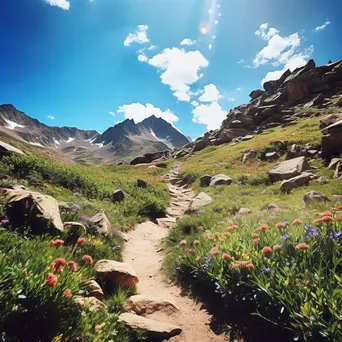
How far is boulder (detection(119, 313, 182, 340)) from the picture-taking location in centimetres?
377

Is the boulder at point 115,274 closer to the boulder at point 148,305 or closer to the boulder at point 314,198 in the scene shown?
the boulder at point 148,305

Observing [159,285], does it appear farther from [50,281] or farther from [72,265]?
[50,281]

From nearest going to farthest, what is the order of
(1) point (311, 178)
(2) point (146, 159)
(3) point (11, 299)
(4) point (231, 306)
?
(3) point (11, 299)
(4) point (231, 306)
(1) point (311, 178)
(2) point (146, 159)

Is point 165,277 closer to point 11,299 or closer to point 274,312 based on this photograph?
point 274,312

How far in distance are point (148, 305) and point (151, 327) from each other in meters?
0.85

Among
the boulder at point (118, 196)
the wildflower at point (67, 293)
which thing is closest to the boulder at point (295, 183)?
the boulder at point (118, 196)

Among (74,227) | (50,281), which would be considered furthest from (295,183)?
(50,281)

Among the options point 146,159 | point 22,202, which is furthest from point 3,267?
point 146,159

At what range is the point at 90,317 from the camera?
11.0 feet

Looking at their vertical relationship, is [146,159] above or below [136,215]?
above

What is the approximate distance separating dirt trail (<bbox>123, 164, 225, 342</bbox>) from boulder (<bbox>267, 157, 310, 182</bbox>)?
8196 millimetres

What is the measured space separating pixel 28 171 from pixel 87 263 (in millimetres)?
8795

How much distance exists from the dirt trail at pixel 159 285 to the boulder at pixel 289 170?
8.20 meters

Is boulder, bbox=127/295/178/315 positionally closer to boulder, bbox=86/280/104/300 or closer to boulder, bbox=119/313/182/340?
boulder, bbox=119/313/182/340
